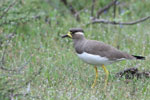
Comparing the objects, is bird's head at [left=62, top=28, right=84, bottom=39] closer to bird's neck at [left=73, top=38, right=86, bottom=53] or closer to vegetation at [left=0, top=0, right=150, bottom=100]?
bird's neck at [left=73, top=38, right=86, bottom=53]

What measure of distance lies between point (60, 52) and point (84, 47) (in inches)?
64.8

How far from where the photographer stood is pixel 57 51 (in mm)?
8328

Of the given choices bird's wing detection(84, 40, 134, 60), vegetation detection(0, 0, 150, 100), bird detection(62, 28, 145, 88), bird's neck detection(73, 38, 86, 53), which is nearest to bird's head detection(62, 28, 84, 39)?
bird's neck detection(73, 38, 86, 53)

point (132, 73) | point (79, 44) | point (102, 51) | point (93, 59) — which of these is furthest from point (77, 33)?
point (132, 73)

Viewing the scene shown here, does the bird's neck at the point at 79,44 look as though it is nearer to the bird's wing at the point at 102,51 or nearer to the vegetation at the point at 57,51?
the bird's wing at the point at 102,51

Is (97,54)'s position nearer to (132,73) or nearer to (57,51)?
(132,73)

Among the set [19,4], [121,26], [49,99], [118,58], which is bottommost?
[49,99]

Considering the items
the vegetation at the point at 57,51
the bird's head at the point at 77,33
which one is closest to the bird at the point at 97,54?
the bird's head at the point at 77,33

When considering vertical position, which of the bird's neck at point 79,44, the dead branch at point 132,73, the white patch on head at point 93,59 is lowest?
the dead branch at point 132,73

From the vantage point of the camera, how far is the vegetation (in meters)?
5.66

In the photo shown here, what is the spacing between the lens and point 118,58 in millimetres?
6754

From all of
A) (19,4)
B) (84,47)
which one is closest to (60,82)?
(84,47)

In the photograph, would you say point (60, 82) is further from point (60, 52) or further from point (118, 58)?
point (60, 52)

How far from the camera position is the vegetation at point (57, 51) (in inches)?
223
